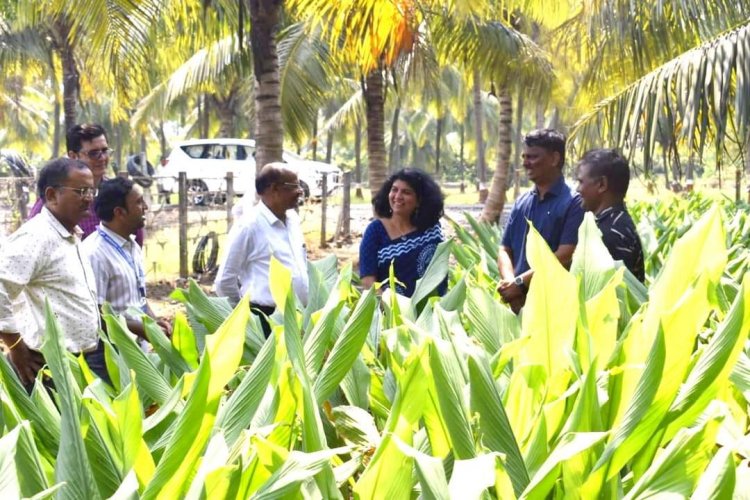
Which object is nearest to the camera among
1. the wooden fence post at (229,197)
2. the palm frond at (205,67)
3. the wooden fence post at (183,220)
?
the wooden fence post at (183,220)

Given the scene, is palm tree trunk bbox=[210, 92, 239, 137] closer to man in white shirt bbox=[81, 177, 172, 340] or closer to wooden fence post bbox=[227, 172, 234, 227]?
wooden fence post bbox=[227, 172, 234, 227]

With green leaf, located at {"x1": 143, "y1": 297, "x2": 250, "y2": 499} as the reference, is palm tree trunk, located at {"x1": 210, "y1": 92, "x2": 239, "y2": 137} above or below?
above

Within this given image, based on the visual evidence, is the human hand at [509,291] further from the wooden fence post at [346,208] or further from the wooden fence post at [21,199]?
the wooden fence post at [346,208]

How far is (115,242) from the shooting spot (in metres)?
4.24

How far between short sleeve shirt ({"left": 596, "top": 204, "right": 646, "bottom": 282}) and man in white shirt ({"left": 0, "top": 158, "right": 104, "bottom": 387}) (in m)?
2.06

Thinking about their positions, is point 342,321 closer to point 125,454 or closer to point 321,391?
point 321,391

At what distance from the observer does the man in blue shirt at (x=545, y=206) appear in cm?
459

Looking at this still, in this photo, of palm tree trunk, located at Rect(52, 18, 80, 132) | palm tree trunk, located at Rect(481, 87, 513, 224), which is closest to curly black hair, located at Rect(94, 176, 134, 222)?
palm tree trunk, located at Rect(481, 87, 513, 224)

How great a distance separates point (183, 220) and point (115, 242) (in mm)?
8441

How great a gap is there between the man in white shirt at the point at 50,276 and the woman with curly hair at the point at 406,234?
1445 mm

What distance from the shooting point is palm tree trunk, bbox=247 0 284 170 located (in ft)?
31.5

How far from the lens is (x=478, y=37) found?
14266 millimetres

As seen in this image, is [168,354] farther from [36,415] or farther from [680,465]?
[680,465]

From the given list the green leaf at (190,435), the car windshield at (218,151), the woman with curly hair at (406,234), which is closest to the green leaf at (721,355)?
the green leaf at (190,435)
